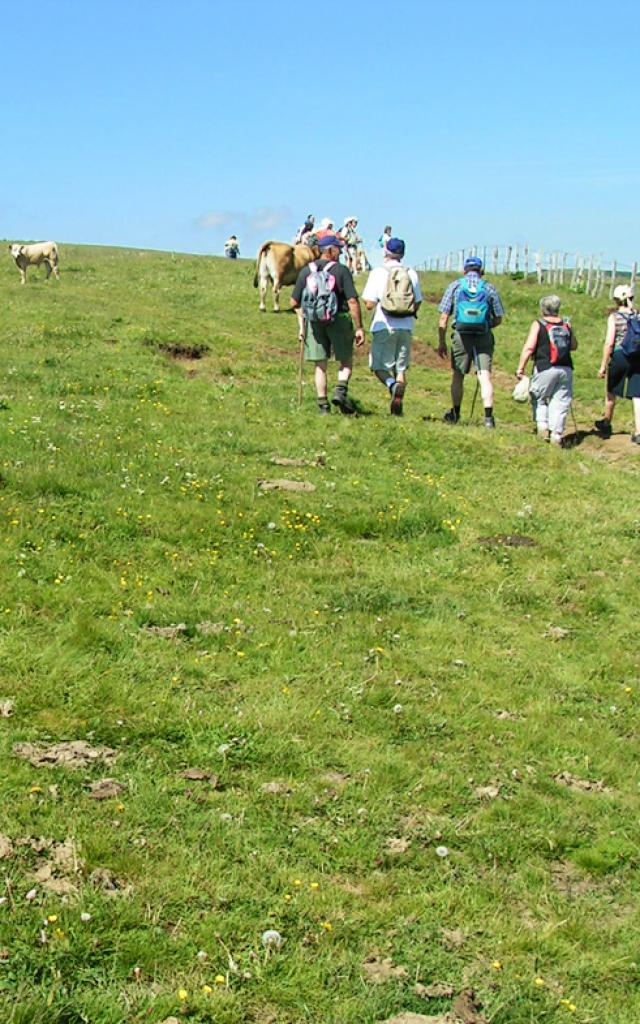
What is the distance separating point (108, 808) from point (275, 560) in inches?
172

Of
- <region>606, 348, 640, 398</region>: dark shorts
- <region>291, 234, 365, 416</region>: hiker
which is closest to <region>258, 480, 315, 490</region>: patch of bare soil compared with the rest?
<region>291, 234, 365, 416</region>: hiker

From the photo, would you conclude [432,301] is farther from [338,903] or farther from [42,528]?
[338,903]

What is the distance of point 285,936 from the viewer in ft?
16.8

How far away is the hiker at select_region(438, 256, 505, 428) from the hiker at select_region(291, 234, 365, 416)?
1.32 m

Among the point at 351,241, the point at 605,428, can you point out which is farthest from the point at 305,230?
the point at 605,428

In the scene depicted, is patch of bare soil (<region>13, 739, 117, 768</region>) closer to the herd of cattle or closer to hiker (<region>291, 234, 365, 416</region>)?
hiker (<region>291, 234, 365, 416</region>)

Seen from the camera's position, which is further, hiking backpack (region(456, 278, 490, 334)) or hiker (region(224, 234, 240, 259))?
hiker (region(224, 234, 240, 259))

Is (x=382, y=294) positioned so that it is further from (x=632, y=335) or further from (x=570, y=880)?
→ (x=570, y=880)

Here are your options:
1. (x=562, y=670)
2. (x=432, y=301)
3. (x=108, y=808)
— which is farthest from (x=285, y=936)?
(x=432, y=301)

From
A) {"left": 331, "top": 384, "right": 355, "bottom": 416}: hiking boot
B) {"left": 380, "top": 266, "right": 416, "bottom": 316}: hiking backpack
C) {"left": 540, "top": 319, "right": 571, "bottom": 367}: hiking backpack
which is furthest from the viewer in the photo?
{"left": 331, "top": 384, "right": 355, "bottom": 416}: hiking boot

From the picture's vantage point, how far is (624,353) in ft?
55.0

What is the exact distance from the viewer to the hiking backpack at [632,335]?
16.6 meters

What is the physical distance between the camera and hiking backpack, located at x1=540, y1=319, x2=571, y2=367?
15.7 m

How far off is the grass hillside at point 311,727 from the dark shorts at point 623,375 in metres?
2.74
